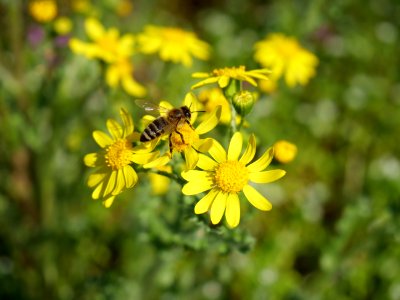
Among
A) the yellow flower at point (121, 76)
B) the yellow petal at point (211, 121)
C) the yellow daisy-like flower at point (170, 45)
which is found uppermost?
the yellow daisy-like flower at point (170, 45)

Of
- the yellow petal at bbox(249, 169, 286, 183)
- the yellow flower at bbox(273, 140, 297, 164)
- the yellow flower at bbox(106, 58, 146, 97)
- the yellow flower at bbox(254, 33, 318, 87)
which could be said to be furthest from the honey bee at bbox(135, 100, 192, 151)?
the yellow flower at bbox(254, 33, 318, 87)

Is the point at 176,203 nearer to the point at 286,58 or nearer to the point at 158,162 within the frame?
the point at 158,162

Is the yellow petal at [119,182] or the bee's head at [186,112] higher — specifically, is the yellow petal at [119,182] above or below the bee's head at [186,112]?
below

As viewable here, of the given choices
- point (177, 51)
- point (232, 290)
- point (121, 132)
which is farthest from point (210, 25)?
point (121, 132)

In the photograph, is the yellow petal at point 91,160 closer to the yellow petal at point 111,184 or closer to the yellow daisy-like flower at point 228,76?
the yellow petal at point 111,184

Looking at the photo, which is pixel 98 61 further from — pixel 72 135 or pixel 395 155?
pixel 395 155

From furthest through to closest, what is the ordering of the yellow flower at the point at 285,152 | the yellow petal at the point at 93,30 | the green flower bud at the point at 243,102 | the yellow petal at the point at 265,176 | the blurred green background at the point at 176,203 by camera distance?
the yellow petal at the point at 93,30, the blurred green background at the point at 176,203, the yellow flower at the point at 285,152, the green flower bud at the point at 243,102, the yellow petal at the point at 265,176

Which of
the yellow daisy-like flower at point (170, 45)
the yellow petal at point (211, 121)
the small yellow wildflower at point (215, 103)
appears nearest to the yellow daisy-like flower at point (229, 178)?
the yellow petal at point (211, 121)
